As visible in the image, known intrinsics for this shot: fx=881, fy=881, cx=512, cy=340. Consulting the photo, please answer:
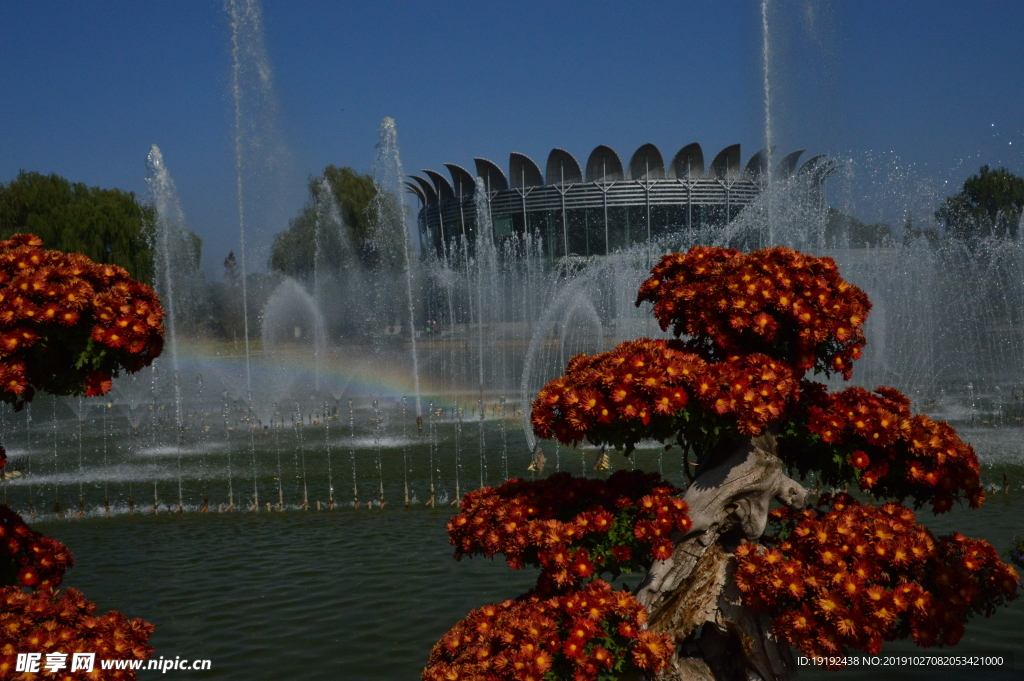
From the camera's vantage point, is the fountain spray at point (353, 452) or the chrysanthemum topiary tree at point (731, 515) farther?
the fountain spray at point (353, 452)

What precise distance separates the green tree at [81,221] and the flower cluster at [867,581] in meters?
38.7

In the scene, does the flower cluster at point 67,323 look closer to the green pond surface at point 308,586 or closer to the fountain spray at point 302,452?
the green pond surface at point 308,586

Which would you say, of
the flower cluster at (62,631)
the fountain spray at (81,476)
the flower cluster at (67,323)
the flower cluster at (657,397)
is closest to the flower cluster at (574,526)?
the flower cluster at (657,397)

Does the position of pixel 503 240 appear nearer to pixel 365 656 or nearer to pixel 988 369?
pixel 988 369

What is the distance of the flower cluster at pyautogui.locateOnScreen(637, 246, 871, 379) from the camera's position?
3.82 m

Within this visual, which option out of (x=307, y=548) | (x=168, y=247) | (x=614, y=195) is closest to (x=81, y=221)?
(x=168, y=247)

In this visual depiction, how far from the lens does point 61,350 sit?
165 inches

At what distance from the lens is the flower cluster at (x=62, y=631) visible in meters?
3.33

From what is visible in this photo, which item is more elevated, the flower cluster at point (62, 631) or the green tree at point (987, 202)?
the green tree at point (987, 202)

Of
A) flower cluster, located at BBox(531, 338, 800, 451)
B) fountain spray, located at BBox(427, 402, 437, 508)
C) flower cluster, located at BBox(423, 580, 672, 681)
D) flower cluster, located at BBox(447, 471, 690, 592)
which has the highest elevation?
flower cluster, located at BBox(531, 338, 800, 451)

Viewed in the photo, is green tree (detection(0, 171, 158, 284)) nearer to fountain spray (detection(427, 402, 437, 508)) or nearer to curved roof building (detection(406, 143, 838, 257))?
curved roof building (detection(406, 143, 838, 257))

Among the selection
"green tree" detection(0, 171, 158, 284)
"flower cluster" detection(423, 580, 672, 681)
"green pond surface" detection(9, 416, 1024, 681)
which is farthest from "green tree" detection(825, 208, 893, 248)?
"green tree" detection(0, 171, 158, 284)

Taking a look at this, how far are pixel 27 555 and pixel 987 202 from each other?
5719cm

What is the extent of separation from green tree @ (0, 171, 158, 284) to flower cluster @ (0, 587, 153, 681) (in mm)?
37346
